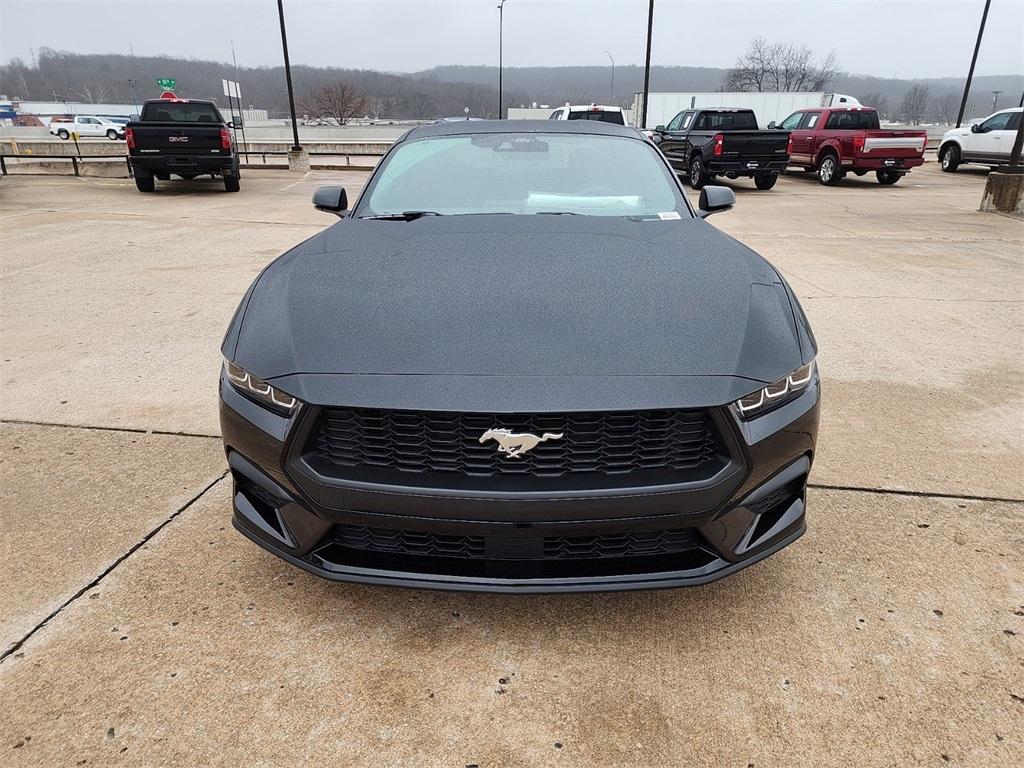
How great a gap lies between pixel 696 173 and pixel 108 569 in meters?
15.6

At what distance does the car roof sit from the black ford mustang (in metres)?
1.77

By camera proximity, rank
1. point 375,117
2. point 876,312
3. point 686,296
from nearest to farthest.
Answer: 1. point 686,296
2. point 876,312
3. point 375,117

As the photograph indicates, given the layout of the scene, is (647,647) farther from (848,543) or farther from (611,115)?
(611,115)

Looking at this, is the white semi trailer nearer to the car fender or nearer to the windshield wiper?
the car fender

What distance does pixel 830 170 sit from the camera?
17031 millimetres

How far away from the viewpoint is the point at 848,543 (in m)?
2.67

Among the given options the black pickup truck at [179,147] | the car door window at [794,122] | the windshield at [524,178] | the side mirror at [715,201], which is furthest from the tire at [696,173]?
the windshield at [524,178]

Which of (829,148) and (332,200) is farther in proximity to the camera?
(829,148)

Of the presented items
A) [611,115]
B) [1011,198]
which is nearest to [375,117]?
[611,115]

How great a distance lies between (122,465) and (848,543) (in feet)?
10.4

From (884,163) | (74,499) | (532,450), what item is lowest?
(74,499)

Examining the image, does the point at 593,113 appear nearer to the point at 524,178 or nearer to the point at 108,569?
the point at 524,178

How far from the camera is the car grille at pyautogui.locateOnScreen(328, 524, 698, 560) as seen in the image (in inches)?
76.9

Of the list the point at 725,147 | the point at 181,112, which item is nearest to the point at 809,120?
the point at 725,147
